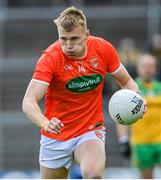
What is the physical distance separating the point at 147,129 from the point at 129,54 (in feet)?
13.4

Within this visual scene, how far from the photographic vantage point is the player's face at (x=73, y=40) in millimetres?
7208

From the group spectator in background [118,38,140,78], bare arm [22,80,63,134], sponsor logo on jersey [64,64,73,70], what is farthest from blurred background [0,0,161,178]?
bare arm [22,80,63,134]

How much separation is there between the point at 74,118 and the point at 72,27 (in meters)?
0.96

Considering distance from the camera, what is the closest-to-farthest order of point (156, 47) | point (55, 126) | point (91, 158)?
point (55, 126)
point (91, 158)
point (156, 47)

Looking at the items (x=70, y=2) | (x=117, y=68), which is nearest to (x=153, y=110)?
(x=117, y=68)

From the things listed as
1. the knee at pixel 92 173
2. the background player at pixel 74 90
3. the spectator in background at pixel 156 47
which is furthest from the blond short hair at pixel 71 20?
the spectator in background at pixel 156 47

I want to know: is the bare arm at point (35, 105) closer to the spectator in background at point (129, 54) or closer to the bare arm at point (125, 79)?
the bare arm at point (125, 79)

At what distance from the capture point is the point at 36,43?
1689cm

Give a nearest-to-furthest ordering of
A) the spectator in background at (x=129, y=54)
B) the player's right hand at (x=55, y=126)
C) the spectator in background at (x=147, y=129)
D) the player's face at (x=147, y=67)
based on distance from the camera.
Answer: the player's right hand at (x=55, y=126), the player's face at (x=147, y=67), the spectator in background at (x=147, y=129), the spectator in background at (x=129, y=54)

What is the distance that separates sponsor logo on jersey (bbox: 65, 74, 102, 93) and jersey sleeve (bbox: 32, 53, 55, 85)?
237 millimetres

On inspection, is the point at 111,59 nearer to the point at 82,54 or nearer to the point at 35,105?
the point at 82,54

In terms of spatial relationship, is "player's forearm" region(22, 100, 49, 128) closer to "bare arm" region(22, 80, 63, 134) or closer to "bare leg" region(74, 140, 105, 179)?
"bare arm" region(22, 80, 63, 134)

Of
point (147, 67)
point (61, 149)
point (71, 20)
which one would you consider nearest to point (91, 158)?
point (61, 149)

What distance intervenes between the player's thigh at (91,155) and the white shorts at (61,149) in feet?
0.25
